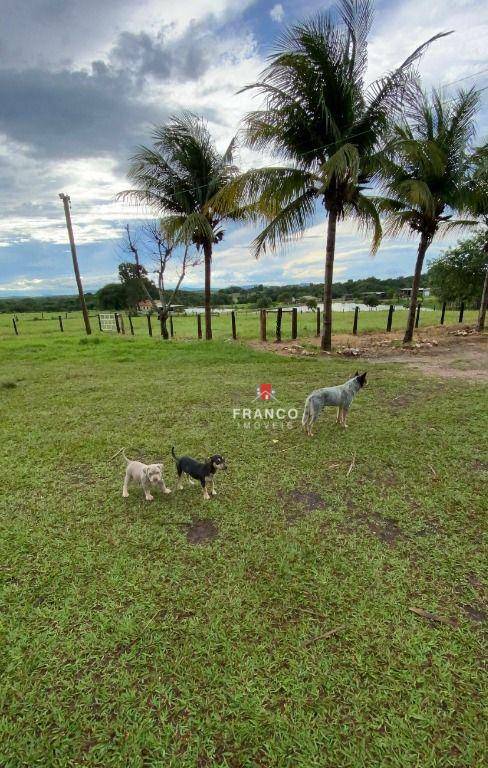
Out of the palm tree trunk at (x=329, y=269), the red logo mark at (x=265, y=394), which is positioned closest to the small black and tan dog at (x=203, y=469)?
the red logo mark at (x=265, y=394)

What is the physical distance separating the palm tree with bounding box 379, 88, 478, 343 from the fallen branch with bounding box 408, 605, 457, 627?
8747 mm

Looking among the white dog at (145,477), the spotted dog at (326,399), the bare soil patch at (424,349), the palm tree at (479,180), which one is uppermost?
the palm tree at (479,180)

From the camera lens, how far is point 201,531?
2.28 meters

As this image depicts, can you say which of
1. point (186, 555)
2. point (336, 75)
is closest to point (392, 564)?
point (186, 555)

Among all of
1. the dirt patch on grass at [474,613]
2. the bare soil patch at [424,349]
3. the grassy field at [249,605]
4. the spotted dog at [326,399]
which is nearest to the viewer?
the grassy field at [249,605]

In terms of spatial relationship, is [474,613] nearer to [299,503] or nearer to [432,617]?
[432,617]

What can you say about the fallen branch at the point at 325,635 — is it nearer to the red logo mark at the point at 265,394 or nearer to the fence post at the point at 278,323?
the red logo mark at the point at 265,394

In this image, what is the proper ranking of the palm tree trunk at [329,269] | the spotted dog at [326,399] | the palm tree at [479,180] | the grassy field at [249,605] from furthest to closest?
1. the palm tree at [479,180]
2. the palm tree trunk at [329,269]
3. the spotted dog at [326,399]
4. the grassy field at [249,605]

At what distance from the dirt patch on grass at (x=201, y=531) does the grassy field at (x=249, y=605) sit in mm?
19

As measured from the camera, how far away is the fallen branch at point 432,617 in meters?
1.63


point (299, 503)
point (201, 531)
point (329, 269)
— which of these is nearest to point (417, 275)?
point (329, 269)

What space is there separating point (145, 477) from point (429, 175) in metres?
10.5

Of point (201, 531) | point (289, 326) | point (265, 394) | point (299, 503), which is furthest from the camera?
point (289, 326)

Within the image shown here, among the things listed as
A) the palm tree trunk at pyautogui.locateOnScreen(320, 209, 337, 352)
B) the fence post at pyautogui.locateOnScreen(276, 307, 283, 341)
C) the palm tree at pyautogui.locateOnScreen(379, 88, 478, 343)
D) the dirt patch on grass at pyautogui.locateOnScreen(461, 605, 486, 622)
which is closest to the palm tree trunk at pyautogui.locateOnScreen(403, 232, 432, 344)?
the palm tree at pyautogui.locateOnScreen(379, 88, 478, 343)
